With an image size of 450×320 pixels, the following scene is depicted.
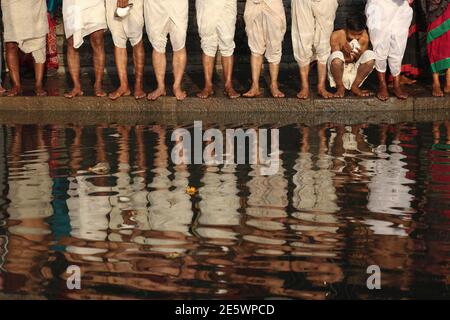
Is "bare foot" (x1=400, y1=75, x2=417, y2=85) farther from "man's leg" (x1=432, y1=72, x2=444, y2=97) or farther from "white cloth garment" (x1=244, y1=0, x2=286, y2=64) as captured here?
"white cloth garment" (x1=244, y1=0, x2=286, y2=64)

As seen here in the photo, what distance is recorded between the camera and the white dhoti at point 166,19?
12.9 metres

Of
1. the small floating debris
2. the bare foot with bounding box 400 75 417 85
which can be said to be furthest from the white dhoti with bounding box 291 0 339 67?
the small floating debris

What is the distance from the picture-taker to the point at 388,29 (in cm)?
1307

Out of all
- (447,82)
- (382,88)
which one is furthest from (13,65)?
(447,82)

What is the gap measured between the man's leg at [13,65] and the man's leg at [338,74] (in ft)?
11.3

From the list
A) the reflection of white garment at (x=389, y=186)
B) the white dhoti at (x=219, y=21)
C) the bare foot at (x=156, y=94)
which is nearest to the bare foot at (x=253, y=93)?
the white dhoti at (x=219, y=21)

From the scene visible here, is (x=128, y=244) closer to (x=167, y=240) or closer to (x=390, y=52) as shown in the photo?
(x=167, y=240)

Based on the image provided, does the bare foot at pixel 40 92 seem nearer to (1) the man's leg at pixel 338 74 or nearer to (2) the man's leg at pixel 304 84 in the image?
(2) the man's leg at pixel 304 84

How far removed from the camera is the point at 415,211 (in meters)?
8.06

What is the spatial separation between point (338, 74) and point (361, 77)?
282 millimetres

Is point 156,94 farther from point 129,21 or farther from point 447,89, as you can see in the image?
point 447,89

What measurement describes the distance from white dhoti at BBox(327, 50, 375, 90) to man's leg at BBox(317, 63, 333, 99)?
0.22 ft
